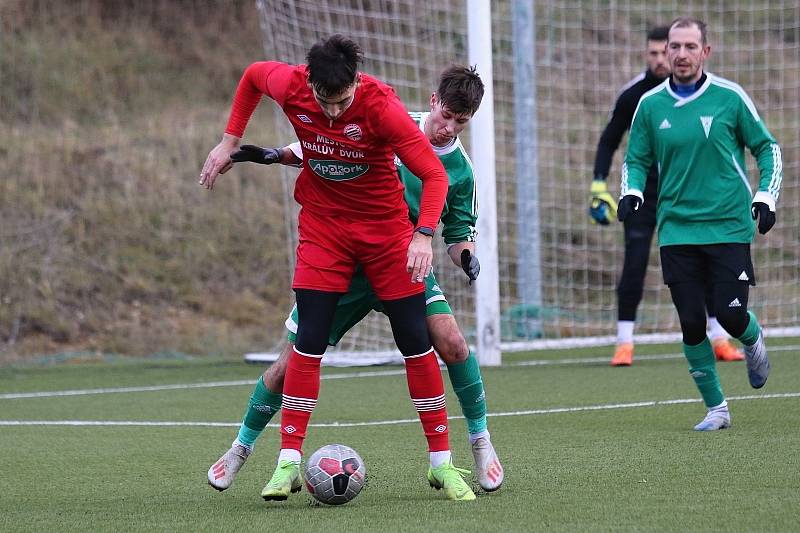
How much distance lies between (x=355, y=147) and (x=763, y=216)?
214 centimetres

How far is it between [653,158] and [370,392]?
2.97 meters

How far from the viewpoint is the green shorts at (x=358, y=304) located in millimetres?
5152

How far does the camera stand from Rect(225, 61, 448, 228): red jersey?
4758 millimetres

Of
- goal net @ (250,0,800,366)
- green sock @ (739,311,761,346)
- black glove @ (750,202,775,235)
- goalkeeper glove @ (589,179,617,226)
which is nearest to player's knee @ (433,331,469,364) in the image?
black glove @ (750,202,775,235)

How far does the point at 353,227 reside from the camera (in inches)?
196

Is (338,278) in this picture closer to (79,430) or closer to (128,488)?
(128,488)

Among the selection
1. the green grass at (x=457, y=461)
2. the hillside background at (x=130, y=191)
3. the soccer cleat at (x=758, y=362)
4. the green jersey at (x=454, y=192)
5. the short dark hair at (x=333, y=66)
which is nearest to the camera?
the green grass at (x=457, y=461)

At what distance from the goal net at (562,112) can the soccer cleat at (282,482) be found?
6.19 meters

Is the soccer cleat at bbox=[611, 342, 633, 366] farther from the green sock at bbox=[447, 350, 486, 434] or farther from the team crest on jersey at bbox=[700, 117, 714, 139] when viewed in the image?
the green sock at bbox=[447, 350, 486, 434]

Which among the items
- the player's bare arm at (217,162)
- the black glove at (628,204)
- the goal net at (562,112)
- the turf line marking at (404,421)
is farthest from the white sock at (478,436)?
the goal net at (562,112)

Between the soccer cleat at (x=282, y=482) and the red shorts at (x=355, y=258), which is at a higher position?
the red shorts at (x=355, y=258)

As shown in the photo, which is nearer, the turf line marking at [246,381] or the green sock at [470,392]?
the green sock at [470,392]

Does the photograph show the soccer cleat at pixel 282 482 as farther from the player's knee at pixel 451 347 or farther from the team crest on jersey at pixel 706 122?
the team crest on jersey at pixel 706 122

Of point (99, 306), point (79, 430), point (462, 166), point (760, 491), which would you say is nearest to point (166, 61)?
point (99, 306)
